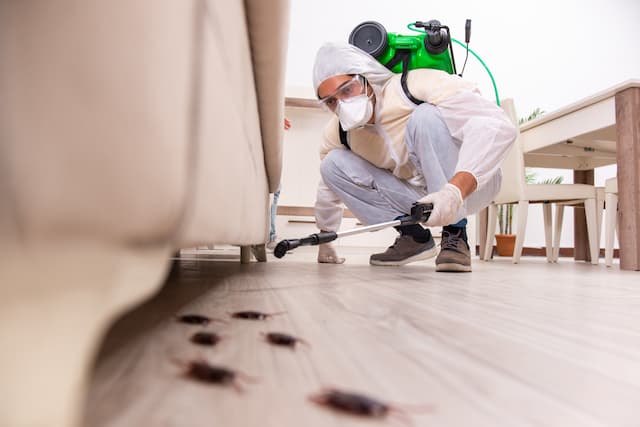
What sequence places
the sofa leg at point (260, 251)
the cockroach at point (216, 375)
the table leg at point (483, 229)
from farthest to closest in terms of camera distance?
the table leg at point (483, 229) < the sofa leg at point (260, 251) < the cockroach at point (216, 375)

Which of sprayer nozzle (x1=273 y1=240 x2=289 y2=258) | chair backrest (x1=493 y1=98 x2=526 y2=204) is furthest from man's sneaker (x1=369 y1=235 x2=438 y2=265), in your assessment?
chair backrest (x1=493 y1=98 x2=526 y2=204)

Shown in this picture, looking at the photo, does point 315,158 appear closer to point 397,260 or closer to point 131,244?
point 397,260

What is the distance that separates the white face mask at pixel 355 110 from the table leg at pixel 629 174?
120 centimetres

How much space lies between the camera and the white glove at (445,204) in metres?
1.30

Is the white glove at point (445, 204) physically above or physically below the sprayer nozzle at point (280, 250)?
above

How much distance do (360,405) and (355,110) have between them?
1388 millimetres

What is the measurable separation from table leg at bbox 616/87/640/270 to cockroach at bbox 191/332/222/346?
209cm

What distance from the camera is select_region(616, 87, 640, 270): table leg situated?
6.33 feet

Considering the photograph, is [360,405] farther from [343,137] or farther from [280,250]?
[343,137]

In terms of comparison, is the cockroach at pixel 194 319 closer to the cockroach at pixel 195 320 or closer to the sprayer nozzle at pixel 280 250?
the cockroach at pixel 195 320

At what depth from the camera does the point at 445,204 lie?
4.26ft

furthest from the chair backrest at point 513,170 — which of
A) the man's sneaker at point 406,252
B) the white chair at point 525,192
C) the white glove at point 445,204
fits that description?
the white glove at point 445,204

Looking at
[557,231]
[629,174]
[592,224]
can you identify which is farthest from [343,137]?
[557,231]

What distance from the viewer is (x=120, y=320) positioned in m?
0.49
